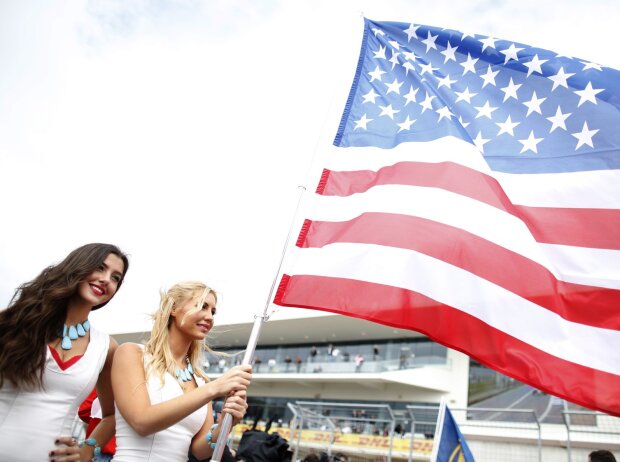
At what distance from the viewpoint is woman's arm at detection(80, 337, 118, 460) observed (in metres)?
2.37

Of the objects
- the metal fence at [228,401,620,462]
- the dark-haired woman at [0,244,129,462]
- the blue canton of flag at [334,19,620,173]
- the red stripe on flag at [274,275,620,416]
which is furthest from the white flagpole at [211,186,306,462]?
the metal fence at [228,401,620,462]

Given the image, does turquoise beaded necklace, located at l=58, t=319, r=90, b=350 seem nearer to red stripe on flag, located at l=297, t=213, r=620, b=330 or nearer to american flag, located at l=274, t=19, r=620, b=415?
american flag, located at l=274, t=19, r=620, b=415

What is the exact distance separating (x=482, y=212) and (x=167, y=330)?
2063mm

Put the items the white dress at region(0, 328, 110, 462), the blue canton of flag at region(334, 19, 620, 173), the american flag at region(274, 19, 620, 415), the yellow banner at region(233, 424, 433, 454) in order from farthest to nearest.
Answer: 1. the yellow banner at region(233, 424, 433, 454)
2. the blue canton of flag at region(334, 19, 620, 173)
3. the american flag at region(274, 19, 620, 415)
4. the white dress at region(0, 328, 110, 462)

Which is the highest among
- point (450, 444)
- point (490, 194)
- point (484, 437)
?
point (484, 437)

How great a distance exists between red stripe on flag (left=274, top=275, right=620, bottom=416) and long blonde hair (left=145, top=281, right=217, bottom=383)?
0.67m

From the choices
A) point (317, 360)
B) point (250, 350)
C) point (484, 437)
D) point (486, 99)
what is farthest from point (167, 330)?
point (317, 360)

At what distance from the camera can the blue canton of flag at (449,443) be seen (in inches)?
205

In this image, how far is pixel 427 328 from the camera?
3.04m

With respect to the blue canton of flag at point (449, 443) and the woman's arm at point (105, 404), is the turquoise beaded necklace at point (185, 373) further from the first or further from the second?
the blue canton of flag at point (449, 443)

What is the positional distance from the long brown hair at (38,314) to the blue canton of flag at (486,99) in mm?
2081

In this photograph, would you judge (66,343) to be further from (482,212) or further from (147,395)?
(482,212)

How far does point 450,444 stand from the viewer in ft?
17.7

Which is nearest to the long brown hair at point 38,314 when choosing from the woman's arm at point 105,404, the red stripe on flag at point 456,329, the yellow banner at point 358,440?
the woman's arm at point 105,404
